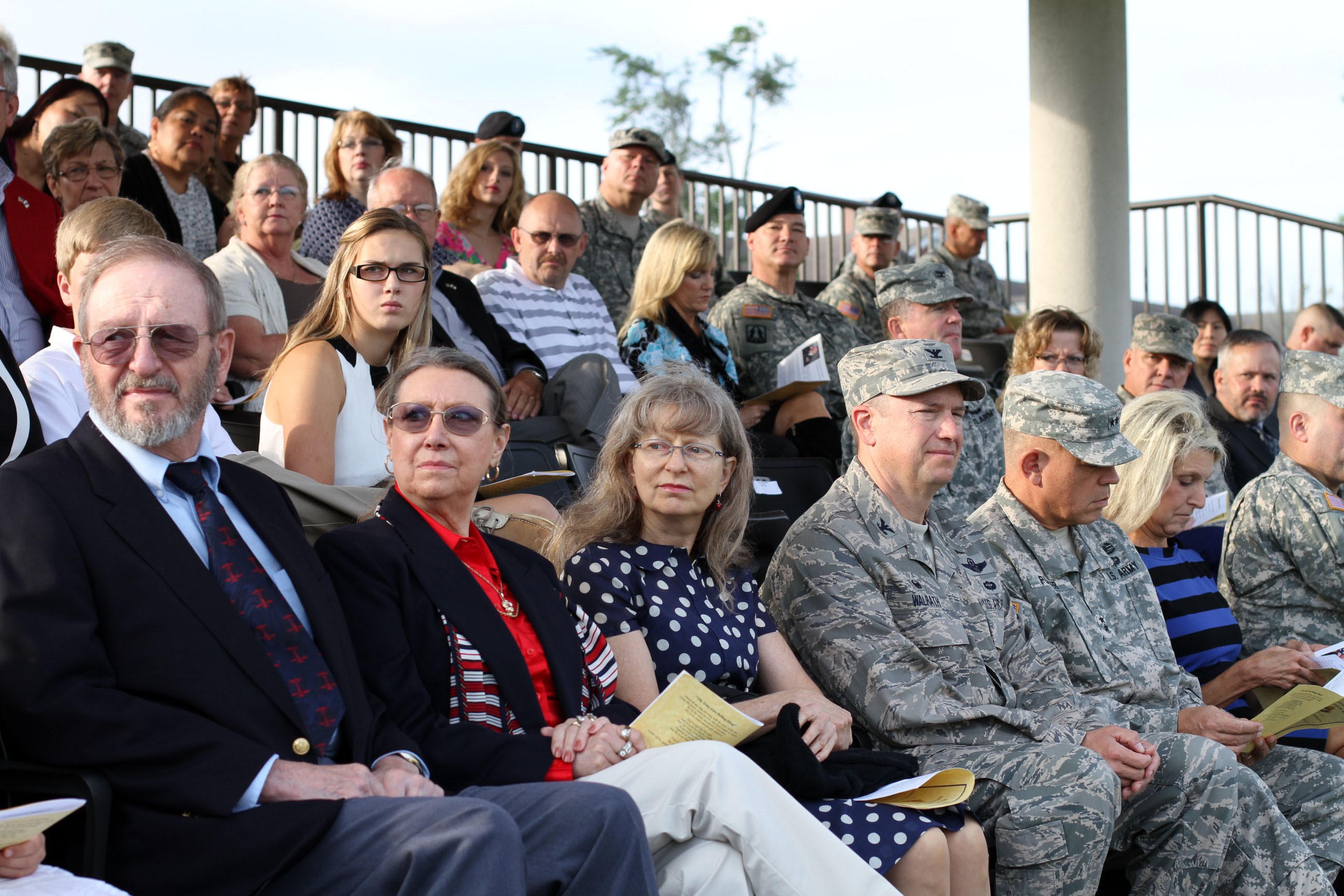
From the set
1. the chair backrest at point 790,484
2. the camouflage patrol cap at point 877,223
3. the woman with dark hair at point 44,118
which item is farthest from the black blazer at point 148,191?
the camouflage patrol cap at point 877,223

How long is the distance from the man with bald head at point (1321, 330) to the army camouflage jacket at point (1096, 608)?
6209 millimetres

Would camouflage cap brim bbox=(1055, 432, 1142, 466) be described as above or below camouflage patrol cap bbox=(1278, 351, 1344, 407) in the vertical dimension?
below

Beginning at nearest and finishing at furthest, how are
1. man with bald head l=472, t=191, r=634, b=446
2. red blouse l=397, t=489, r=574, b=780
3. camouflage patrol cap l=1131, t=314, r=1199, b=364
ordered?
1. red blouse l=397, t=489, r=574, b=780
2. man with bald head l=472, t=191, r=634, b=446
3. camouflage patrol cap l=1131, t=314, r=1199, b=364

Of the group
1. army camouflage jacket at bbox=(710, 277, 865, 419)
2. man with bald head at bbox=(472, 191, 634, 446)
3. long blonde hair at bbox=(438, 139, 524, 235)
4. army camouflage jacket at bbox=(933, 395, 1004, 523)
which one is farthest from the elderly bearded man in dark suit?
army camouflage jacket at bbox=(710, 277, 865, 419)

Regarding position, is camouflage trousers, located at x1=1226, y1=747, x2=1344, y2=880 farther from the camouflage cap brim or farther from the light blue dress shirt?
the light blue dress shirt

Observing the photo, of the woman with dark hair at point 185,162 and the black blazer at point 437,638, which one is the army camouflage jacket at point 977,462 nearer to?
the black blazer at point 437,638

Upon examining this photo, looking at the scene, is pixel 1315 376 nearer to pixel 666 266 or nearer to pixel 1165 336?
pixel 1165 336

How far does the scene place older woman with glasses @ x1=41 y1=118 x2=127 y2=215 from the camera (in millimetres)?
4902

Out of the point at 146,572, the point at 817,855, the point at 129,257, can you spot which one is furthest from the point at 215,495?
the point at 817,855

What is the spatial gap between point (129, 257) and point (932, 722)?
2.21m

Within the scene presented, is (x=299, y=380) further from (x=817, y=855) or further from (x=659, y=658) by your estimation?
(x=817, y=855)

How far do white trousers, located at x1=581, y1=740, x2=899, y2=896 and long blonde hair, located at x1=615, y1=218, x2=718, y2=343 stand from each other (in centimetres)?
361

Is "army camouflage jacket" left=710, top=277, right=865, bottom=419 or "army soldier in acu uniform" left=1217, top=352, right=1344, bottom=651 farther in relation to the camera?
"army camouflage jacket" left=710, top=277, right=865, bottom=419

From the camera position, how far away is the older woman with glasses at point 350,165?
239 inches
